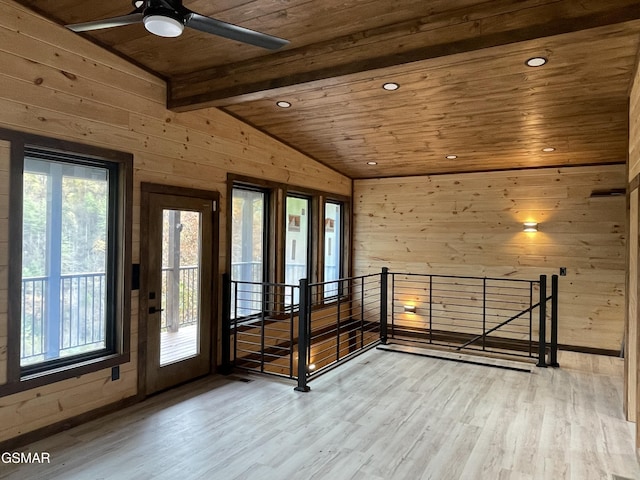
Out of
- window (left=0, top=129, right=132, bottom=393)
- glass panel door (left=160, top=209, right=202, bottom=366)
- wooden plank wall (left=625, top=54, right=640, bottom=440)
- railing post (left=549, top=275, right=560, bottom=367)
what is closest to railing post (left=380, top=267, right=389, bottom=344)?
railing post (left=549, top=275, right=560, bottom=367)

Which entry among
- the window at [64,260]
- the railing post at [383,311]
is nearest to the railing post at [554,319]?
the railing post at [383,311]

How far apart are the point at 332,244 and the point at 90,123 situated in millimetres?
4597

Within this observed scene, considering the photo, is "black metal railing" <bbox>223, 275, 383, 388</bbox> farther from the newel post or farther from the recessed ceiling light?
the recessed ceiling light

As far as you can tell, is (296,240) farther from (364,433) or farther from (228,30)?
(228,30)

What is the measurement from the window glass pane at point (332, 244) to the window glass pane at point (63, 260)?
391cm

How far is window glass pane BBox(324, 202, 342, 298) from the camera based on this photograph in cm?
722

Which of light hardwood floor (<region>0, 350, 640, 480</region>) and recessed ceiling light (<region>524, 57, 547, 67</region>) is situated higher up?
recessed ceiling light (<region>524, 57, 547, 67</region>)

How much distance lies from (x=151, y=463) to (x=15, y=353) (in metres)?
1.25

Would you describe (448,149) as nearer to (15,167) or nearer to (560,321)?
(560,321)

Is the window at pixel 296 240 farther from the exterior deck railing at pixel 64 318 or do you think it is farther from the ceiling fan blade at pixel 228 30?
the ceiling fan blade at pixel 228 30

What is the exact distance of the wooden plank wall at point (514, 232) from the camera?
573 cm

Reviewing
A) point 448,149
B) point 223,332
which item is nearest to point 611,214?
point 448,149

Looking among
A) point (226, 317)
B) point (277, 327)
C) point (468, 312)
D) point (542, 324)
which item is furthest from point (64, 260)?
point (468, 312)

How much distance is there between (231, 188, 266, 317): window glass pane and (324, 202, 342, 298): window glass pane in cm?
166
